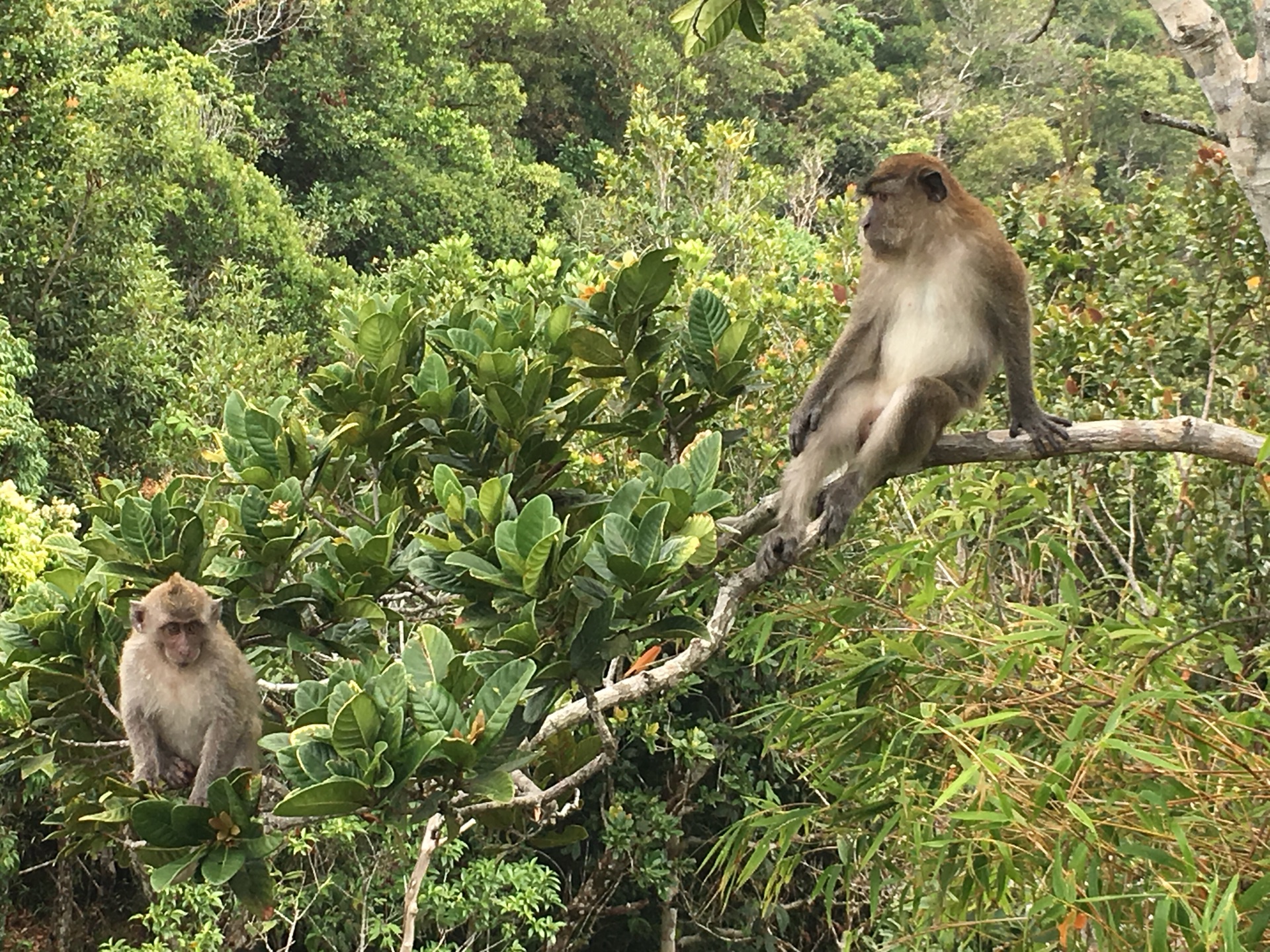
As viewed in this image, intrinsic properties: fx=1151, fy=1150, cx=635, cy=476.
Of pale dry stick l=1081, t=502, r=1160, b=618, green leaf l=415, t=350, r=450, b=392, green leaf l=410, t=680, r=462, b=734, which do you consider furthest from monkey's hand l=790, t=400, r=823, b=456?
green leaf l=410, t=680, r=462, b=734

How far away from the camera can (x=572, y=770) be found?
2.43 meters

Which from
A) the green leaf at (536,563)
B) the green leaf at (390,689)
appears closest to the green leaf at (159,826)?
the green leaf at (390,689)

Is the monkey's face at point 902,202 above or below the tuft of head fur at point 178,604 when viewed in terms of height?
above

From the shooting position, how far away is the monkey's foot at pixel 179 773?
2930 millimetres

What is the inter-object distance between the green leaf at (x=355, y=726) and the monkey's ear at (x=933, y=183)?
241 centimetres

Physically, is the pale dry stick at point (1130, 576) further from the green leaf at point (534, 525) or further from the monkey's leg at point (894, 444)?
the green leaf at point (534, 525)

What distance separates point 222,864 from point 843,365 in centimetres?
239

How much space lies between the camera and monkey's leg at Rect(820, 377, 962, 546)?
9.36 feet

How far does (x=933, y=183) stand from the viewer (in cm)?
328

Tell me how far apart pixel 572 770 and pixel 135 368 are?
7.17 m

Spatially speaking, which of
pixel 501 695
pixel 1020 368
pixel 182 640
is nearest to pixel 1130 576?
pixel 1020 368

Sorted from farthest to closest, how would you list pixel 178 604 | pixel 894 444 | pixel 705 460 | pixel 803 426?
pixel 803 426, pixel 894 444, pixel 178 604, pixel 705 460

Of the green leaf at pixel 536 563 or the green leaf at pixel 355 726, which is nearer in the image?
the green leaf at pixel 355 726

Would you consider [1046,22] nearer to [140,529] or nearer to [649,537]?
[649,537]
